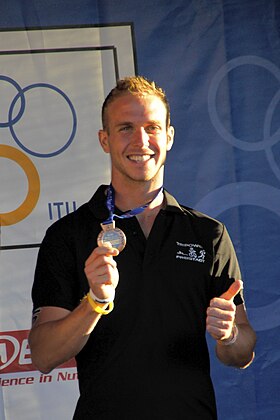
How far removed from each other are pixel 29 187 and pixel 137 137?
1029 millimetres

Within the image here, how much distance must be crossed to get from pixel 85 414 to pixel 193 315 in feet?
1.40

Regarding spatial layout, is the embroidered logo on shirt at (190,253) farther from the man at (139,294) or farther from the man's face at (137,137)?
the man's face at (137,137)

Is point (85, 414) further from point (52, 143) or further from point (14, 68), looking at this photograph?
point (14, 68)

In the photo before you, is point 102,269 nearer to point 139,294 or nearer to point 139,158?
point 139,294

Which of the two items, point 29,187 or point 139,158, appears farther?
point 29,187

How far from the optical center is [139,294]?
7.39 ft

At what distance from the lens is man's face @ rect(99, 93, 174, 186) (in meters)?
2.32

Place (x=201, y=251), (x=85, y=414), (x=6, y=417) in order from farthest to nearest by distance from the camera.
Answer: (x=6, y=417), (x=201, y=251), (x=85, y=414)

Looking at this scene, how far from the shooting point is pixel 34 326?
2258 millimetres

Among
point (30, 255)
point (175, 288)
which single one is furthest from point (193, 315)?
point (30, 255)

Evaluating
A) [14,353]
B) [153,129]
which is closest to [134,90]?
[153,129]

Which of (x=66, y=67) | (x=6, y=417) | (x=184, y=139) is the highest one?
(x=66, y=67)

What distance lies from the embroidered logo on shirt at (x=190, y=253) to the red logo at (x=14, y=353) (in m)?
1.10

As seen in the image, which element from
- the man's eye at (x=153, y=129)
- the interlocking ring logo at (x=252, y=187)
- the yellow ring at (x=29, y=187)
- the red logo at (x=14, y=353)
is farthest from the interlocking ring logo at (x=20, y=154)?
the man's eye at (x=153, y=129)
